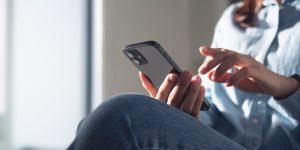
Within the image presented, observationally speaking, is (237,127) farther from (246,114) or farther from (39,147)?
(39,147)

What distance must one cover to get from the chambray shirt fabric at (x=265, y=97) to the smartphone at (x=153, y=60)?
0.32 ft

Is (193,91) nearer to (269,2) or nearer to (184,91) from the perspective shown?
(184,91)

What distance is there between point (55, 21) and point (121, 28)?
203mm

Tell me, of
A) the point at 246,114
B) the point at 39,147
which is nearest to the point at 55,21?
the point at 39,147

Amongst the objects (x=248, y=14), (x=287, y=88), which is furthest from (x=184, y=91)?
(x=248, y=14)

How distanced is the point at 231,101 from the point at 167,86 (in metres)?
0.21

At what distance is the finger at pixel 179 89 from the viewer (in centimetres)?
66

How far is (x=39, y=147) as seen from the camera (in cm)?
143

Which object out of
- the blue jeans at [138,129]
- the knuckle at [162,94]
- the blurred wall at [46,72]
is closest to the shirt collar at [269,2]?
the knuckle at [162,94]

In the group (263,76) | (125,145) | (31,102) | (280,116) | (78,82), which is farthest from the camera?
(78,82)

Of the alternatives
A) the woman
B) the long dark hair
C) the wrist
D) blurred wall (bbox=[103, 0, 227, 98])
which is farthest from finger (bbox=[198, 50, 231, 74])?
blurred wall (bbox=[103, 0, 227, 98])

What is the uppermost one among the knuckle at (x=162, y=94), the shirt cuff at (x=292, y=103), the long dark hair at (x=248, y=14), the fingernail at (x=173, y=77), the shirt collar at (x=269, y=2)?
the shirt collar at (x=269, y=2)

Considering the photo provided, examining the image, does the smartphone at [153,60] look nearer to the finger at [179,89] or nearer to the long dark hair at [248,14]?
the finger at [179,89]

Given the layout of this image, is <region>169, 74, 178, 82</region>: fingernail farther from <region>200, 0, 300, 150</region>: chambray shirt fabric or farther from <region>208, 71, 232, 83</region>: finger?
<region>200, 0, 300, 150</region>: chambray shirt fabric
